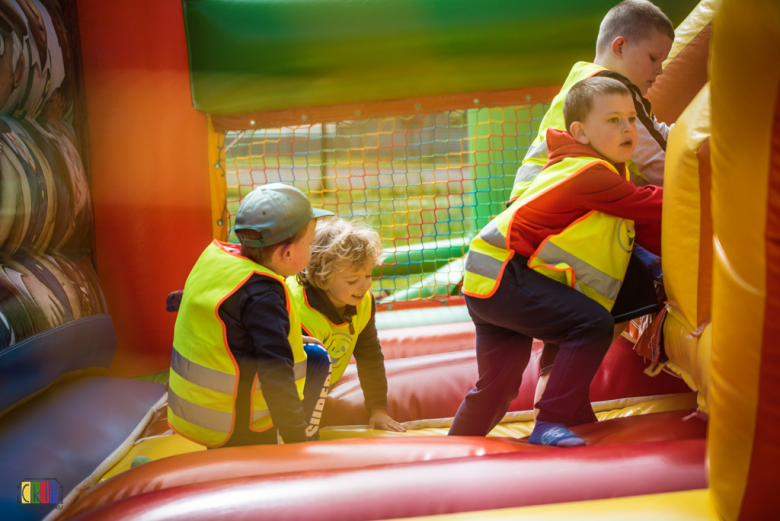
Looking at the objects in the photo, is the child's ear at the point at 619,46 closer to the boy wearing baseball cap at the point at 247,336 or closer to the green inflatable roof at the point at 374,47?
the green inflatable roof at the point at 374,47

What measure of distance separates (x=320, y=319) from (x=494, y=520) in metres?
0.70

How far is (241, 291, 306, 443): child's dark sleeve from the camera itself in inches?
36.0

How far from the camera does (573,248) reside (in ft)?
3.06

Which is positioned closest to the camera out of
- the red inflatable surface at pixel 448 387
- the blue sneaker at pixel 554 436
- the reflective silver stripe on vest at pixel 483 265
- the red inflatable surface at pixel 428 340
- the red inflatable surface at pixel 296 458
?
the red inflatable surface at pixel 296 458

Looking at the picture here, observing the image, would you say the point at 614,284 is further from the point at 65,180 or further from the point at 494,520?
the point at 65,180

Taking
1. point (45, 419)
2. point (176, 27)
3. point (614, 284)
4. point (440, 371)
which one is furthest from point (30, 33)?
point (614, 284)

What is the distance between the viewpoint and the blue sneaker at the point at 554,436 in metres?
0.86

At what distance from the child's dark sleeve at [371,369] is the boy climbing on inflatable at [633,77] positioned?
0.34 m

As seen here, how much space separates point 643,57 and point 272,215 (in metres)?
0.81

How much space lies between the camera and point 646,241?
100 centimetres

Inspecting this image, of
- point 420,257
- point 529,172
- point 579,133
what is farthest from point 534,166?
point 420,257

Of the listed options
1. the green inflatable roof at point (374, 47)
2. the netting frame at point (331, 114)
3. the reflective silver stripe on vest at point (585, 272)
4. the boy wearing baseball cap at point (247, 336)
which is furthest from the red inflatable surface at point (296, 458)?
the green inflatable roof at point (374, 47)

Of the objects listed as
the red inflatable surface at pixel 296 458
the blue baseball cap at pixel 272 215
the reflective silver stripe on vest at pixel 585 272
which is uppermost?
the blue baseball cap at pixel 272 215

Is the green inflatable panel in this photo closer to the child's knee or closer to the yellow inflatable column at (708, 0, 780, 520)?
the child's knee
